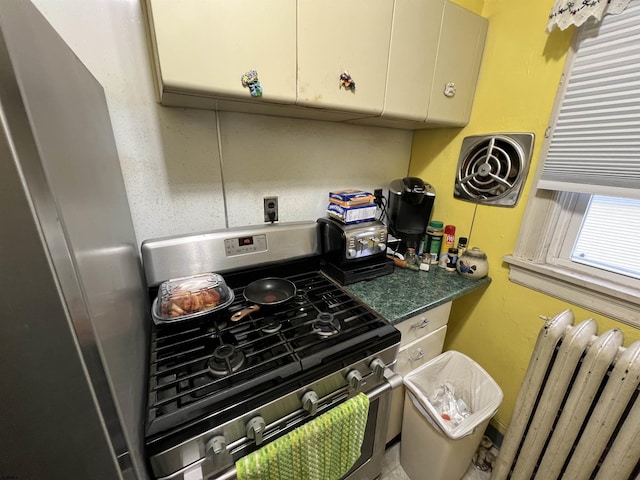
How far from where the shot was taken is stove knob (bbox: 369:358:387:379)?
79cm

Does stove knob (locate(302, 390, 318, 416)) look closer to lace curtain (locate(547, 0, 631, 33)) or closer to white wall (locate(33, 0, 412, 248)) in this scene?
white wall (locate(33, 0, 412, 248))

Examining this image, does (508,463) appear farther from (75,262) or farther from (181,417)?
(75,262)

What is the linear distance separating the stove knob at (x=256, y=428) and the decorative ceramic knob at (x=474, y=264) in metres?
1.08

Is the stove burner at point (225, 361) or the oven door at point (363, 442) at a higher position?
the stove burner at point (225, 361)

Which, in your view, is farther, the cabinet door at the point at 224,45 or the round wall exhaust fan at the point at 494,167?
the round wall exhaust fan at the point at 494,167

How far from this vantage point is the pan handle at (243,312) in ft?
2.73

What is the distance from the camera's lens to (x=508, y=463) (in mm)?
1039

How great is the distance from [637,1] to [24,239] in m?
1.52

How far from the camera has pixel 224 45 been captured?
674 millimetres

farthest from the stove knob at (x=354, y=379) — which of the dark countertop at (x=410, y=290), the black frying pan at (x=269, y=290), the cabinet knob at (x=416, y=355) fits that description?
the cabinet knob at (x=416, y=355)

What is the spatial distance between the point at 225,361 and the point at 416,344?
79 centimetres

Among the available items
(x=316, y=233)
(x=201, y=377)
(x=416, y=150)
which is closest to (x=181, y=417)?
(x=201, y=377)

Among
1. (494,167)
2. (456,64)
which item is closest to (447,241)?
(494,167)

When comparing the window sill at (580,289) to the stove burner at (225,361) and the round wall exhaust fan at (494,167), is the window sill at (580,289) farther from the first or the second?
Result: the stove burner at (225,361)
